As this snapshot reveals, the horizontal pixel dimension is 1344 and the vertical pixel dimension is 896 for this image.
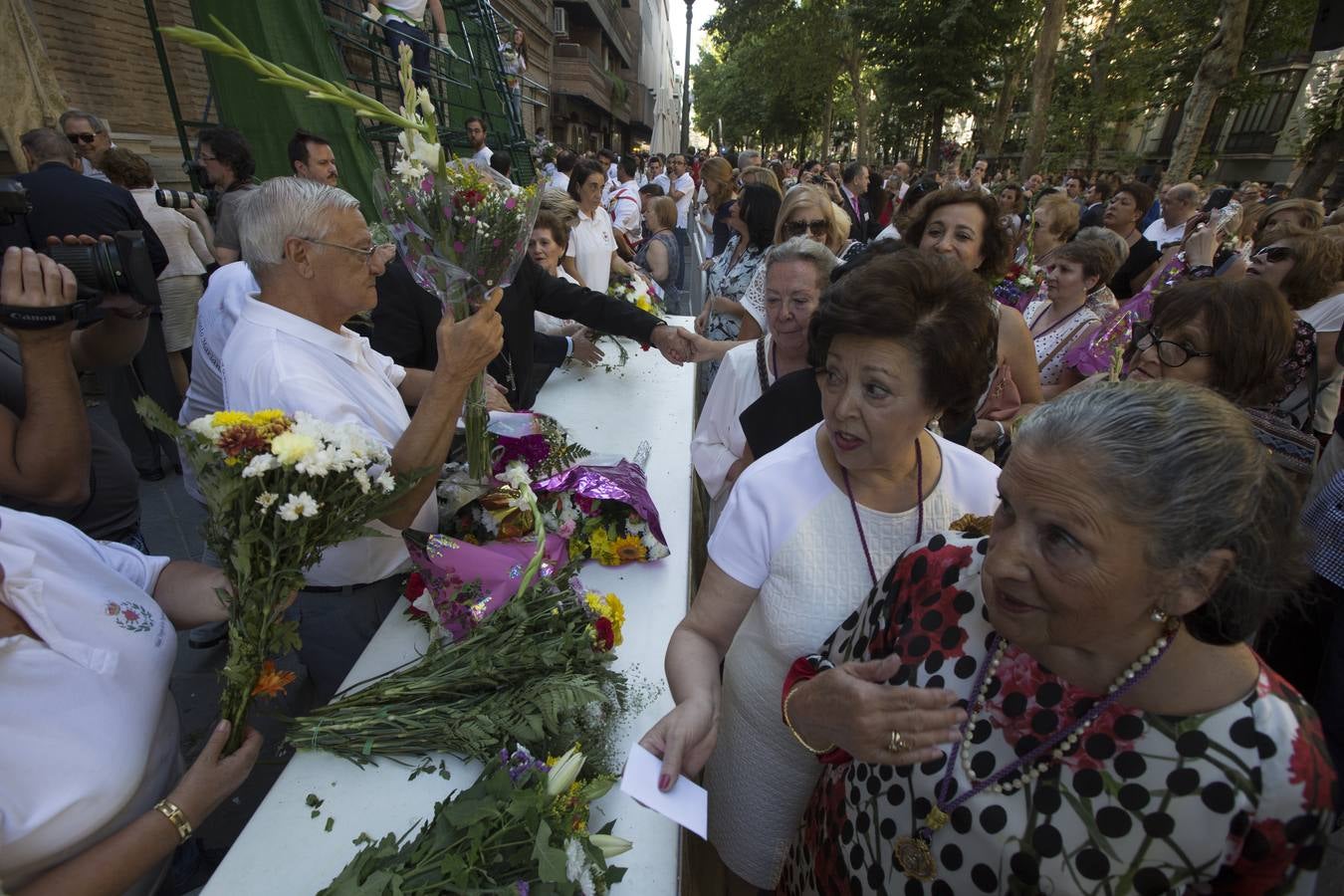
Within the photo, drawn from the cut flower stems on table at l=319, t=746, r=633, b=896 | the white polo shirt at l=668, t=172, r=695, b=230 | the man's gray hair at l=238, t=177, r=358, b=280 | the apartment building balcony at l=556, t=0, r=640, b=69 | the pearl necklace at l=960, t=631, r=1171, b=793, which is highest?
the apartment building balcony at l=556, t=0, r=640, b=69

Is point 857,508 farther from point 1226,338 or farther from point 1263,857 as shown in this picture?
point 1226,338

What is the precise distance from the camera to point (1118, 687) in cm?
109

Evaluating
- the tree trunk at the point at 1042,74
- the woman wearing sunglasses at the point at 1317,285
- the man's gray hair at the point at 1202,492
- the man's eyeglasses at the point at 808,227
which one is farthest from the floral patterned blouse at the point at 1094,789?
the tree trunk at the point at 1042,74

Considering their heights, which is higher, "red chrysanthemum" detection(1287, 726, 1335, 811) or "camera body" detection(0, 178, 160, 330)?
"camera body" detection(0, 178, 160, 330)

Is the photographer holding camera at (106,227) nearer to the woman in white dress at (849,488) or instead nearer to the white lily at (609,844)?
the woman in white dress at (849,488)

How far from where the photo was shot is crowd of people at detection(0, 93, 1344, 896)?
39.8 inches

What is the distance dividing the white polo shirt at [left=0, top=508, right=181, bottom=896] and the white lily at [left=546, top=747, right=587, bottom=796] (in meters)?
0.90

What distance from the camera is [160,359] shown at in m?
5.04

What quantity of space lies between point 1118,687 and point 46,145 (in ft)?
21.6

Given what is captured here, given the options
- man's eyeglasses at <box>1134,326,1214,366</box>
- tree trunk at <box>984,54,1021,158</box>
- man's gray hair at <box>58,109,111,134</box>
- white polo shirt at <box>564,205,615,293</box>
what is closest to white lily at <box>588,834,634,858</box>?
man's eyeglasses at <box>1134,326,1214,366</box>

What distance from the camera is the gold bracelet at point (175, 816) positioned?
4.38ft

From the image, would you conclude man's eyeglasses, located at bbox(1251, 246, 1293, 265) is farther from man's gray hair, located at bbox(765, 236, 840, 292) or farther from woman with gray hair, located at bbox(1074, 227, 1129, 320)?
man's gray hair, located at bbox(765, 236, 840, 292)

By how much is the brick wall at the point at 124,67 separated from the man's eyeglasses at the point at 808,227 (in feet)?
23.0

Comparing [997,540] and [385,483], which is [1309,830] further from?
[385,483]
